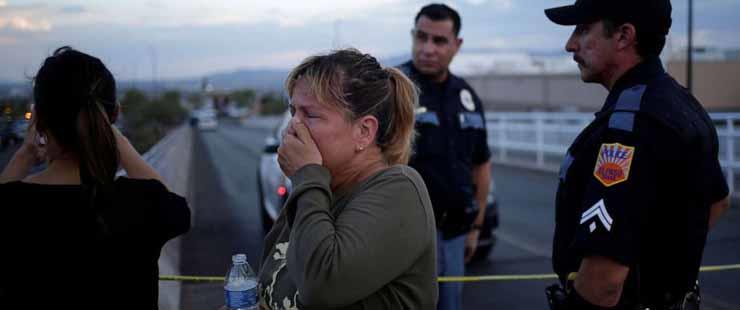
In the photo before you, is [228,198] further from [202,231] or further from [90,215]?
[90,215]

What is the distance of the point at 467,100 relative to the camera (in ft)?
12.7

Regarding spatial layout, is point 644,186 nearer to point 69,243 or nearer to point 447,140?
point 69,243

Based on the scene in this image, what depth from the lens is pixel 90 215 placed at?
1.88 meters

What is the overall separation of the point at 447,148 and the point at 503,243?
4.47 metres

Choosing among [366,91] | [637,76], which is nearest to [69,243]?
[366,91]

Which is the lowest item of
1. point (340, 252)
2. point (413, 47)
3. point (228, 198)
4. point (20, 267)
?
point (228, 198)

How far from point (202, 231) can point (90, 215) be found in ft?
23.9

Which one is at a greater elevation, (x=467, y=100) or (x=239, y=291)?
(x=467, y=100)

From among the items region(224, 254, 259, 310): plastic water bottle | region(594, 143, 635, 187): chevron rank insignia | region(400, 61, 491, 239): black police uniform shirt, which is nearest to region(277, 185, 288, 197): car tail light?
region(400, 61, 491, 239): black police uniform shirt

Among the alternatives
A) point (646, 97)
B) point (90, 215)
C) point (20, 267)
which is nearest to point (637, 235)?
point (646, 97)

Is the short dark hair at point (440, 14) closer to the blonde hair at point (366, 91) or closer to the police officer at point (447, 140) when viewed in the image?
the police officer at point (447, 140)

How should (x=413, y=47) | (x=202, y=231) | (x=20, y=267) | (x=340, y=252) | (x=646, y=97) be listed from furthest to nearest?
(x=202, y=231)
(x=413, y=47)
(x=646, y=97)
(x=20, y=267)
(x=340, y=252)

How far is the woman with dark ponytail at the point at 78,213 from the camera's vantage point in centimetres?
187

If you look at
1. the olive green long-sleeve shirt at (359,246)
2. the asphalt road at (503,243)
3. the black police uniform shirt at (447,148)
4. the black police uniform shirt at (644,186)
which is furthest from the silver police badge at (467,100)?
the olive green long-sleeve shirt at (359,246)
